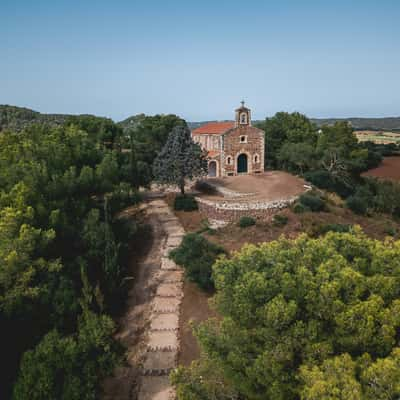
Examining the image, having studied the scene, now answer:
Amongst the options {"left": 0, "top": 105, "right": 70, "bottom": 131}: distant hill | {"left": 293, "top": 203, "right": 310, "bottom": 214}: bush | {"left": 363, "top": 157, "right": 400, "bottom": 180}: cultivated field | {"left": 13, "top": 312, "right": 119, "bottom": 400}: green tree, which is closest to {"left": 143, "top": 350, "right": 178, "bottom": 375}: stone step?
{"left": 13, "top": 312, "right": 119, "bottom": 400}: green tree

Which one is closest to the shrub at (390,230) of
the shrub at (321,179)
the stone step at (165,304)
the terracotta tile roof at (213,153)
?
the shrub at (321,179)

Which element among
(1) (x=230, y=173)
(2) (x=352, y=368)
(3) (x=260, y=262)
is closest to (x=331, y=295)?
(2) (x=352, y=368)

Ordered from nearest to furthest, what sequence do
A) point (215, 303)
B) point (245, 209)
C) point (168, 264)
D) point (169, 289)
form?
point (215, 303) < point (169, 289) < point (168, 264) < point (245, 209)

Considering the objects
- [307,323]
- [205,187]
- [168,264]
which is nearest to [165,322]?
[168,264]

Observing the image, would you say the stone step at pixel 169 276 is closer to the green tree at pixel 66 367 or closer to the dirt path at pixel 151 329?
the dirt path at pixel 151 329

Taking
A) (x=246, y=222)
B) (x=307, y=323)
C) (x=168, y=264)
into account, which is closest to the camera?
(x=307, y=323)

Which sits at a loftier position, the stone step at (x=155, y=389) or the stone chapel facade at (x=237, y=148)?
the stone chapel facade at (x=237, y=148)

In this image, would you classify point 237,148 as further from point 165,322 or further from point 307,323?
point 307,323

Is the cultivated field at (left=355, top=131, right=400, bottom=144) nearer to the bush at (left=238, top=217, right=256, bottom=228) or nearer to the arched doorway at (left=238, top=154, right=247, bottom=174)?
the arched doorway at (left=238, top=154, right=247, bottom=174)
